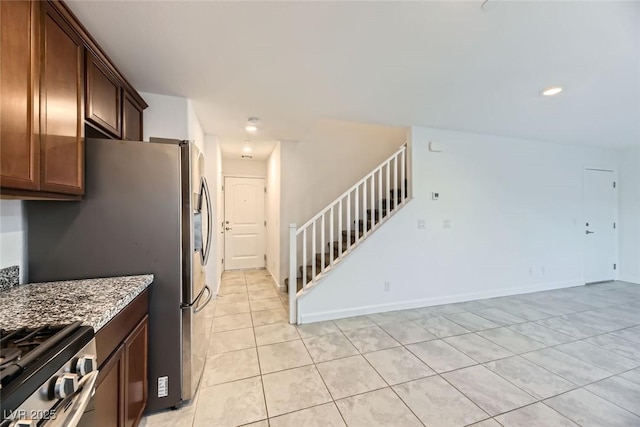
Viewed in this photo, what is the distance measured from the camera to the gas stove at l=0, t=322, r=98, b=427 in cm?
64

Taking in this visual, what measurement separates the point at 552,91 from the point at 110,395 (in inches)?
157

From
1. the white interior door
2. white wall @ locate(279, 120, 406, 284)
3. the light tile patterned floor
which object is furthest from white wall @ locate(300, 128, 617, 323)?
white wall @ locate(279, 120, 406, 284)

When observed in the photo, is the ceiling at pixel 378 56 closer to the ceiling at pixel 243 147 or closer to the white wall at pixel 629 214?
the ceiling at pixel 243 147

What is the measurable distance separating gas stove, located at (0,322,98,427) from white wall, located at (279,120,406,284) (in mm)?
3239

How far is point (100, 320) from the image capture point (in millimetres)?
1037

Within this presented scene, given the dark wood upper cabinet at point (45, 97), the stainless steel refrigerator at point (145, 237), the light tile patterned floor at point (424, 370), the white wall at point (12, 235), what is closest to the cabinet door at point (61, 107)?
the dark wood upper cabinet at point (45, 97)

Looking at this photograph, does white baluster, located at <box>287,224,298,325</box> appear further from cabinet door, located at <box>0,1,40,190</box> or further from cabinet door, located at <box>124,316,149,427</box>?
cabinet door, located at <box>0,1,40,190</box>

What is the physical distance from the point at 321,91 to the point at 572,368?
326cm

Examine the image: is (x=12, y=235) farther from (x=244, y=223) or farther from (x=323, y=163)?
(x=244, y=223)

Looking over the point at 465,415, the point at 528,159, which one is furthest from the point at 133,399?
the point at 528,159

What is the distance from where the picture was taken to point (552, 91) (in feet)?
8.04

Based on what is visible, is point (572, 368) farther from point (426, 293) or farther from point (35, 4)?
point (35, 4)

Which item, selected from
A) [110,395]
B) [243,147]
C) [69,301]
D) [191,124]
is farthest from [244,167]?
[110,395]

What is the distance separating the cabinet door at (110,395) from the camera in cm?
105
